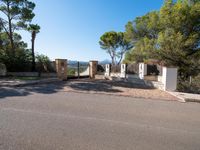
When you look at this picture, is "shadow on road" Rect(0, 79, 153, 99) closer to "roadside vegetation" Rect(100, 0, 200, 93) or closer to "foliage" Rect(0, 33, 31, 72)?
"roadside vegetation" Rect(100, 0, 200, 93)

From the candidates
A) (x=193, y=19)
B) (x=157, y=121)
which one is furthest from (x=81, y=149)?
(x=193, y=19)

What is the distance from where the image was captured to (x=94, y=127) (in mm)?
4211

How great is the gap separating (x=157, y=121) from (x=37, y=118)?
10.9ft

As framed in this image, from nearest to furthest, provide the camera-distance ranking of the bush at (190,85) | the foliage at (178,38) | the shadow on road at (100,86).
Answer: the shadow on road at (100,86) → the bush at (190,85) → the foliage at (178,38)

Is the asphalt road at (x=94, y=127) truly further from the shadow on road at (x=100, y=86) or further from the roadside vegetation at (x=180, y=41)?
the roadside vegetation at (x=180, y=41)

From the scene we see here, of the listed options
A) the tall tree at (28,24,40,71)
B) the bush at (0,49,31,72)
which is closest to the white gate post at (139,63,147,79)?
the tall tree at (28,24,40,71)

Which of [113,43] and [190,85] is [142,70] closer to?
[190,85]

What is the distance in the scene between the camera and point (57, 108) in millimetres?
5750

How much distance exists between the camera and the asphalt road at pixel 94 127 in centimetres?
333

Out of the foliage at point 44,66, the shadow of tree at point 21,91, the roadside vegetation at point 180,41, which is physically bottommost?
the shadow of tree at point 21,91

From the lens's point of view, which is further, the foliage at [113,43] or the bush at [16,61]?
the foliage at [113,43]

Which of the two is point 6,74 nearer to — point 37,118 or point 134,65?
point 134,65

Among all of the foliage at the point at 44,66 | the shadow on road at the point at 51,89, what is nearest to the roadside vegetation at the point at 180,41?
the shadow on road at the point at 51,89

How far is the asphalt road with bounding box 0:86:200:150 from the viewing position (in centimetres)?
333
